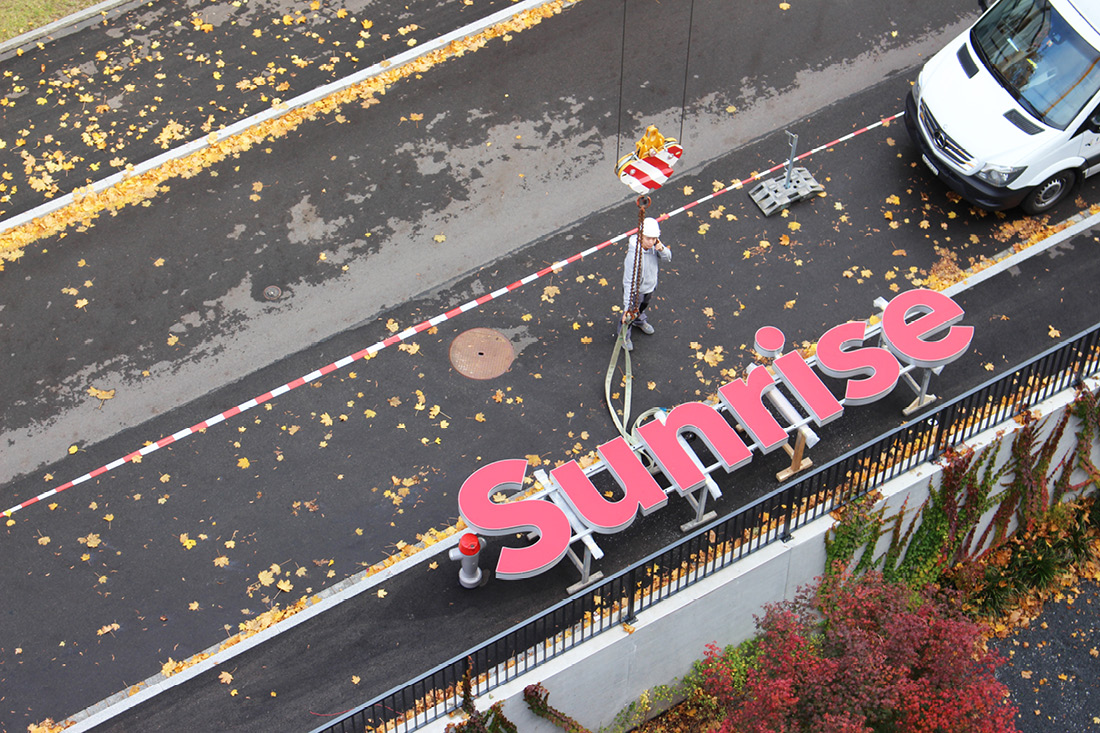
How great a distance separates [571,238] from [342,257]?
3013 mm

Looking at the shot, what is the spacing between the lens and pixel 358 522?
12.8m

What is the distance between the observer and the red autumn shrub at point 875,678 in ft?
34.6

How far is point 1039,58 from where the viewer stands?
15.1 metres

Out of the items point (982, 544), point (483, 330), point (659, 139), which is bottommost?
point (982, 544)

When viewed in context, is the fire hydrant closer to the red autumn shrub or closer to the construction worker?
the red autumn shrub

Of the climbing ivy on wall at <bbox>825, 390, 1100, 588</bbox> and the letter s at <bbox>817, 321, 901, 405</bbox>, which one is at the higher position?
the letter s at <bbox>817, 321, 901, 405</bbox>

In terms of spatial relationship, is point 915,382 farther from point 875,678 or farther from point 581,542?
point 581,542

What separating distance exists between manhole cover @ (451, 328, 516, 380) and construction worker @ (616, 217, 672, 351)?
1482mm

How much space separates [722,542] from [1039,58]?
789 centimetres

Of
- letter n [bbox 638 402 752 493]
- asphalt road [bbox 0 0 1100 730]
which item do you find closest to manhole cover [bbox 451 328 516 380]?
asphalt road [bbox 0 0 1100 730]

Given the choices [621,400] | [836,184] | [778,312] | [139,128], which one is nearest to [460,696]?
[621,400]

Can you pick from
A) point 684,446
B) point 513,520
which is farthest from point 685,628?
point 513,520

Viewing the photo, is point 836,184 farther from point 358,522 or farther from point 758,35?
point 358,522

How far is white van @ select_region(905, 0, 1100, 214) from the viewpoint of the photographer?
14711 mm
